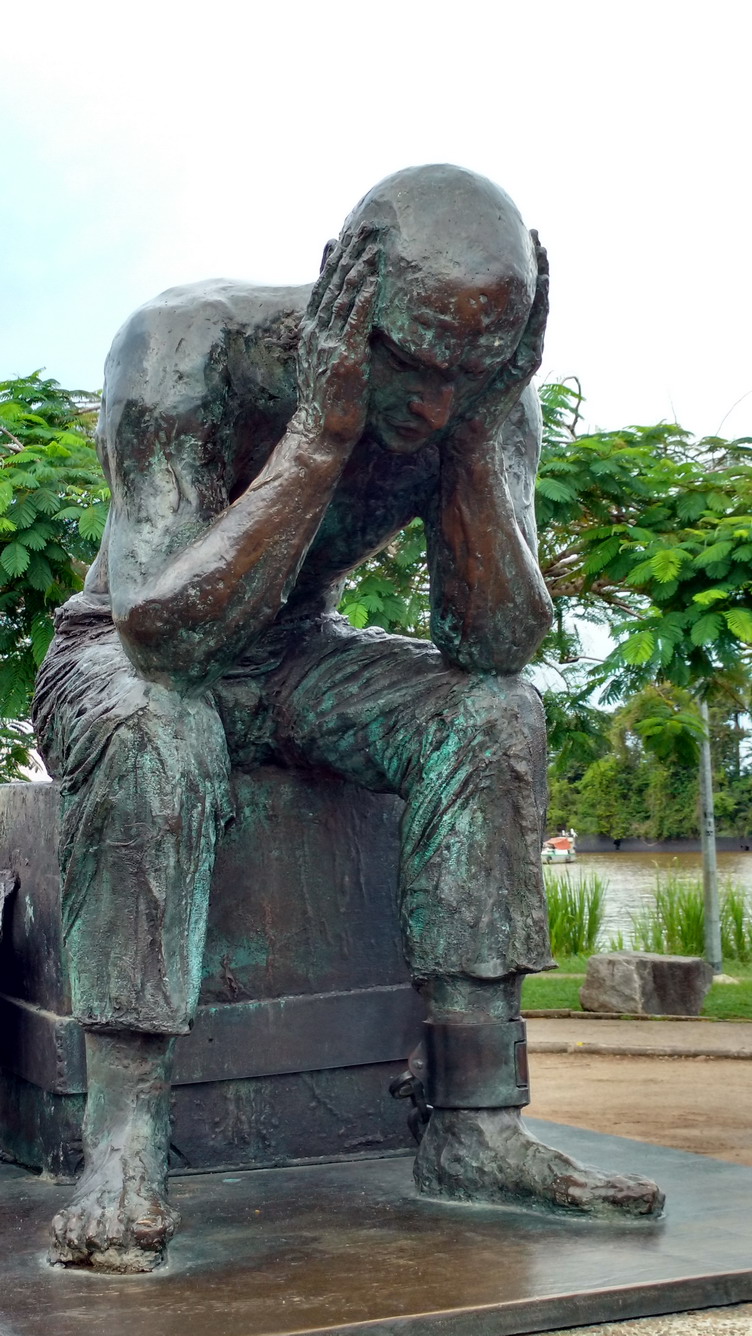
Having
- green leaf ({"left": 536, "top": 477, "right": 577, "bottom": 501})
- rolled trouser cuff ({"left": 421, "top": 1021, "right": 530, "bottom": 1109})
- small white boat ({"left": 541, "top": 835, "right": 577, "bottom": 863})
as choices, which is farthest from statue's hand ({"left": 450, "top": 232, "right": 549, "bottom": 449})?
small white boat ({"left": 541, "top": 835, "right": 577, "bottom": 863})

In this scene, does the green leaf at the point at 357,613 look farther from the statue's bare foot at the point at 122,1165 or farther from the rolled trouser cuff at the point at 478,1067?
the statue's bare foot at the point at 122,1165

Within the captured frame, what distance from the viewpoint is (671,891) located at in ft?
36.6

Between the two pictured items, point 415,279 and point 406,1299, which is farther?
point 415,279

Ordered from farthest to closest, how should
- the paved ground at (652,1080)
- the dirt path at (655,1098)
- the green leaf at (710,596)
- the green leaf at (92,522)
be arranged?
the green leaf at (710,596) < the green leaf at (92,522) < the paved ground at (652,1080) < the dirt path at (655,1098)

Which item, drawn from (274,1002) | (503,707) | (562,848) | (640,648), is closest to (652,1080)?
(640,648)

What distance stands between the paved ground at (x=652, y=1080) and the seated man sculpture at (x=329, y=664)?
2.21 meters

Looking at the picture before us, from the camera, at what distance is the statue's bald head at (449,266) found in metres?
2.37

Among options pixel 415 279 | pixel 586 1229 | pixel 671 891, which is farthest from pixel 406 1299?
pixel 671 891

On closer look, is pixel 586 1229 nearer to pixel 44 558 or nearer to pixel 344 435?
pixel 344 435

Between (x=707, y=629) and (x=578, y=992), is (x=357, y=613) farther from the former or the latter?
(x=578, y=992)

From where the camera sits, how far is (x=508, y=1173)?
8.26 feet

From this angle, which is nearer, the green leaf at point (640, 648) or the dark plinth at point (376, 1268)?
the dark plinth at point (376, 1268)

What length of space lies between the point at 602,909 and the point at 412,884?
9.21 meters

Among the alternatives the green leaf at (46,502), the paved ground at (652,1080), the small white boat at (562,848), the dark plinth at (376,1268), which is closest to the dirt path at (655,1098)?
the paved ground at (652,1080)
